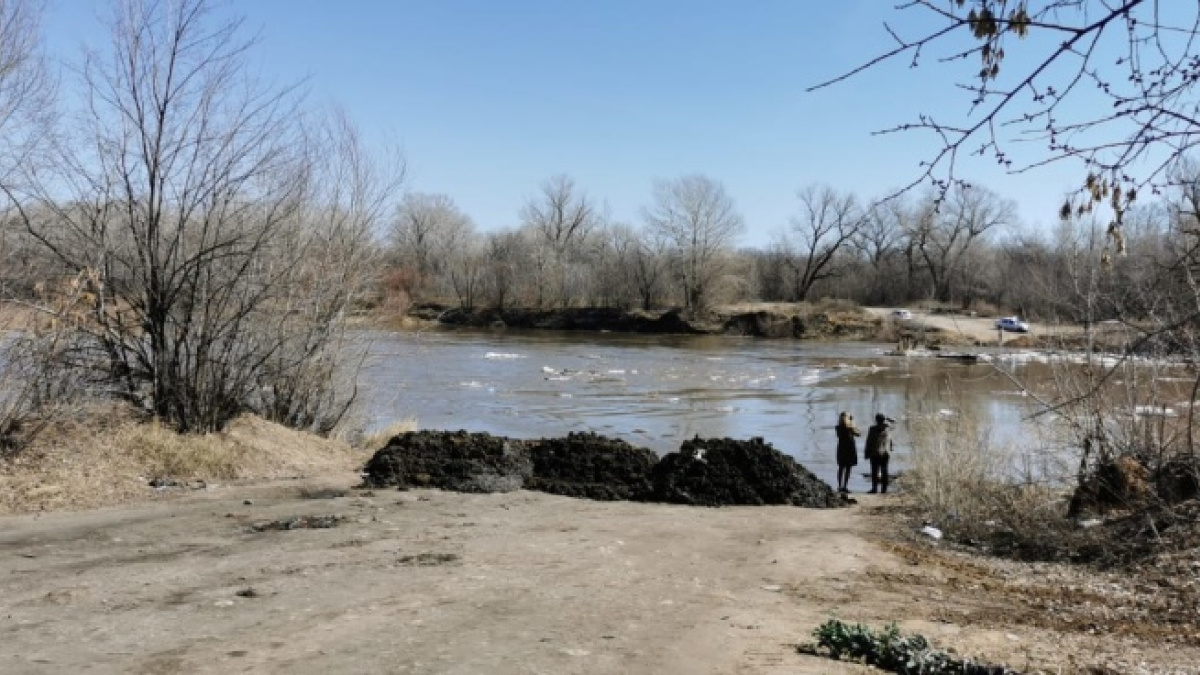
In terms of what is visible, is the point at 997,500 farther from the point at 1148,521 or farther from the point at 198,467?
the point at 198,467

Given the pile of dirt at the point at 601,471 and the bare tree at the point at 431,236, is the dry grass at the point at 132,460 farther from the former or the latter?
the bare tree at the point at 431,236

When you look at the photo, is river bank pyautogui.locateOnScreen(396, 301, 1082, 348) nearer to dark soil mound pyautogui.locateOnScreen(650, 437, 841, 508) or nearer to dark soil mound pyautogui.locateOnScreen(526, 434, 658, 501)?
dark soil mound pyautogui.locateOnScreen(526, 434, 658, 501)

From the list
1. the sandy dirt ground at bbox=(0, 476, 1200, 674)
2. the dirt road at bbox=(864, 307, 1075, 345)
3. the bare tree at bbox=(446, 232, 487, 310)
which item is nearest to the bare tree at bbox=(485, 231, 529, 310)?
the bare tree at bbox=(446, 232, 487, 310)

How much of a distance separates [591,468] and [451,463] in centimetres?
241

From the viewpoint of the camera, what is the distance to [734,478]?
605 inches

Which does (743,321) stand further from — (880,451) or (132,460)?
(132,460)

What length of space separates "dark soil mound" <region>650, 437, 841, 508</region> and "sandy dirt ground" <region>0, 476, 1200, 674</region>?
2.16 meters

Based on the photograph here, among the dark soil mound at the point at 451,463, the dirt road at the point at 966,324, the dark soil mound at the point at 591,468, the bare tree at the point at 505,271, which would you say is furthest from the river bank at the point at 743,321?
the dark soil mound at the point at 451,463

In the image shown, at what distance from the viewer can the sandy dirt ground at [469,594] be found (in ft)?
19.6

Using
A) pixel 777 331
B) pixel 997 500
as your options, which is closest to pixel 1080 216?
pixel 997 500

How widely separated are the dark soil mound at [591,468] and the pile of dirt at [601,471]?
0.7 inches

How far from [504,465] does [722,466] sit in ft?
12.0

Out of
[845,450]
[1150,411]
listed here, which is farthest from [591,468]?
[1150,411]

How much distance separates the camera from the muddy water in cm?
2542
